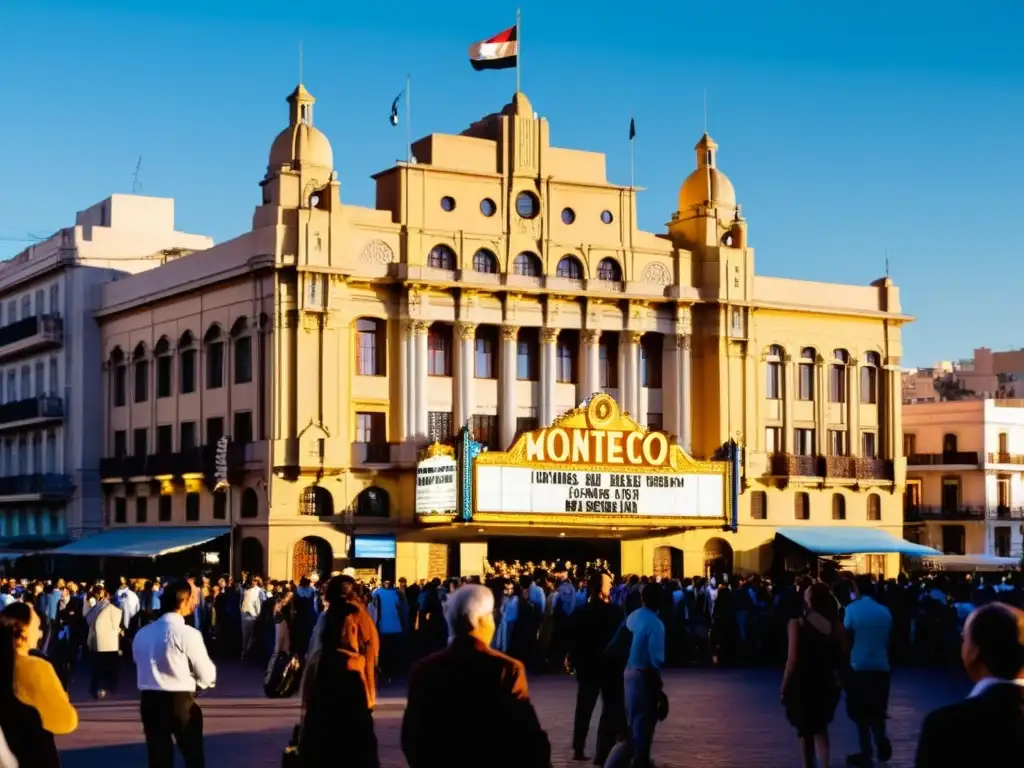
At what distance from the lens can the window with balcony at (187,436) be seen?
5816 centimetres

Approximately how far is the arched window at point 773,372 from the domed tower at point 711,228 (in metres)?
2.80

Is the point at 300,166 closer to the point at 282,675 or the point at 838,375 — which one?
the point at 838,375

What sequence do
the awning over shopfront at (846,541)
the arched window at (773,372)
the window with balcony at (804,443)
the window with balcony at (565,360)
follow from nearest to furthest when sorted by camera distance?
the window with balcony at (565,360)
the awning over shopfront at (846,541)
the arched window at (773,372)
the window with balcony at (804,443)

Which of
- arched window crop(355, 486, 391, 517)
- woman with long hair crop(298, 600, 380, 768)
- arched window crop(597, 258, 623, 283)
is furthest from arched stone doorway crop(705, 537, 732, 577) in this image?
woman with long hair crop(298, 600, 380, 768)

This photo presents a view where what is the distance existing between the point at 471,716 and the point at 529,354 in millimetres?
51343

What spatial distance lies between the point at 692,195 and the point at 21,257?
25.2 meters

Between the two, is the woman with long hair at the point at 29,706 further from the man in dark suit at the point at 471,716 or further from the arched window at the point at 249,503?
the arched window at the point at 249,503

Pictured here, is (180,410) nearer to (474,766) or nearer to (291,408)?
(291,408)

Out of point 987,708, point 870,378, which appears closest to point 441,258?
point 870,378

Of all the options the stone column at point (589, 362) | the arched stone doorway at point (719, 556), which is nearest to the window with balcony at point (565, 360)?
the stone column at point (589, 362)

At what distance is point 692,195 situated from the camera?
63.3 m

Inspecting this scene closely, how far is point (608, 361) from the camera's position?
60.6 metres

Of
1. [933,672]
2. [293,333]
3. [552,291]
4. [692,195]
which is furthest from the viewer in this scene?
[692,195]

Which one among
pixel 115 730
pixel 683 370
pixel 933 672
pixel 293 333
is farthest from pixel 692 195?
pixel 115 730
